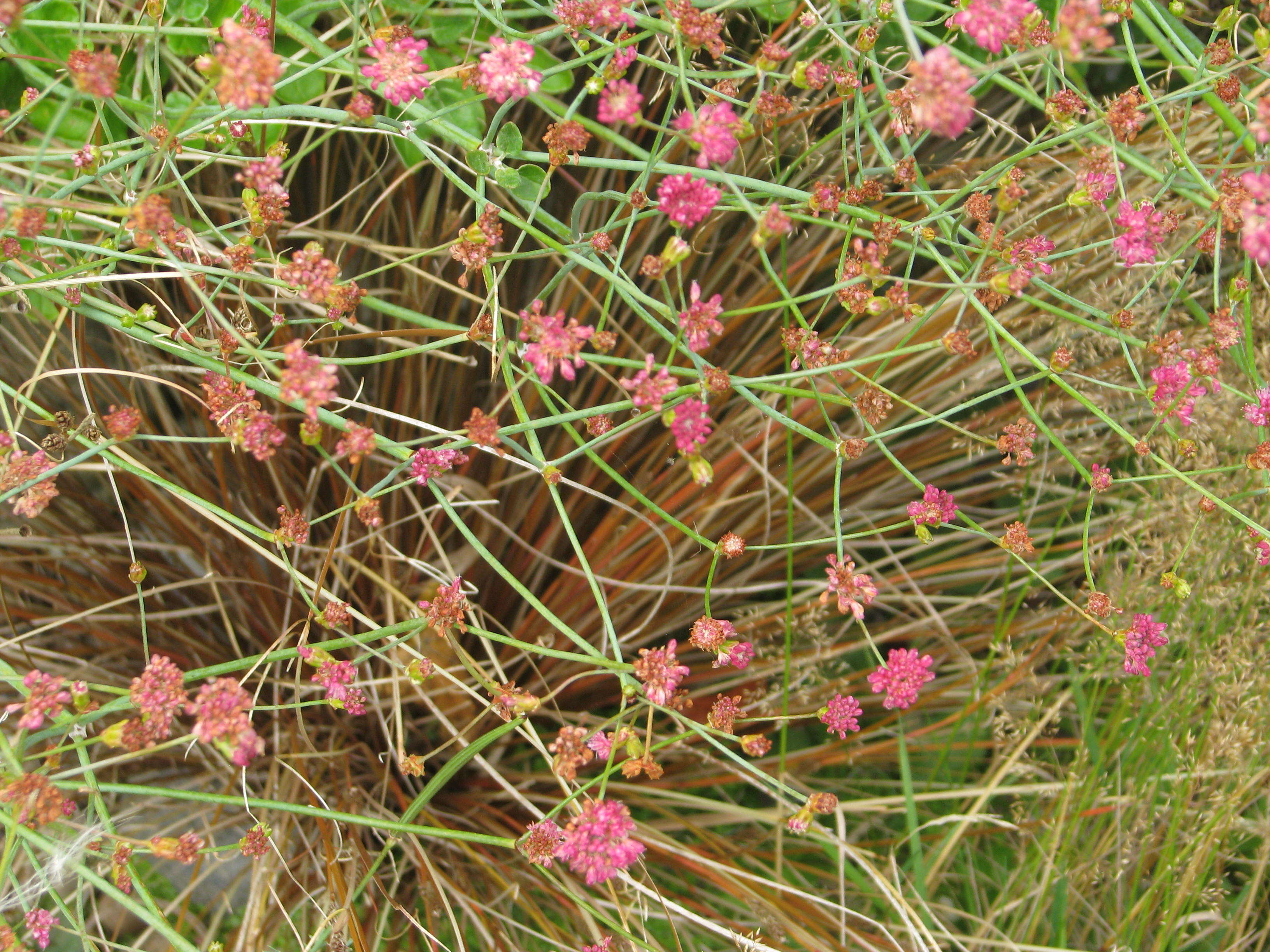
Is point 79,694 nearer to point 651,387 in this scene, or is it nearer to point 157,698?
point 157,698

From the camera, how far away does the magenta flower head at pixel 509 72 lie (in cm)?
50

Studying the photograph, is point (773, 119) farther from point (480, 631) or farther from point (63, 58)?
point (63, 58)

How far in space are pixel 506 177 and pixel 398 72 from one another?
0.09m

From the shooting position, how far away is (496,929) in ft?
3.03

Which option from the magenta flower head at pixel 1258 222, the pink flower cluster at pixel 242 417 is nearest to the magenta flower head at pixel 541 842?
the pink flower cluster at pixel 242 417

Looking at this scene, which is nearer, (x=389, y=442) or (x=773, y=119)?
(x=389, y=442)

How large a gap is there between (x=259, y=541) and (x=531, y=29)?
2.09 feet

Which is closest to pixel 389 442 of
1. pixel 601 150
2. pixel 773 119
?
pixel 773 119

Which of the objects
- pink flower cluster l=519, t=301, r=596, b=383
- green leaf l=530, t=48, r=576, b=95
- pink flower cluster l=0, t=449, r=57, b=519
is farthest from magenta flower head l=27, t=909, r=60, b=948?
green leaf l=530, t=48, r=576, b=95

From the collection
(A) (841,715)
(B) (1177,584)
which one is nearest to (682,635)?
(A) (841,715)

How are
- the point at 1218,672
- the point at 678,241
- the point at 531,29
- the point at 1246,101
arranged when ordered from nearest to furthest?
the point at 678,241
the point at 1246,101
the point at 1218,672
the point at 531,29

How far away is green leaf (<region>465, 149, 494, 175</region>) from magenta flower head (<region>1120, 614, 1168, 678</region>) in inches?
21.8

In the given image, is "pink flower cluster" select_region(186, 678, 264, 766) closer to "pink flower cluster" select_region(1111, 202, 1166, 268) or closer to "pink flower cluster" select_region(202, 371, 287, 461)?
"pink flower cluster" select_region(202, 371, 287, 461)

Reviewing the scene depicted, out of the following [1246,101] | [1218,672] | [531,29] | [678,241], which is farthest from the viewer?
[531,29]
